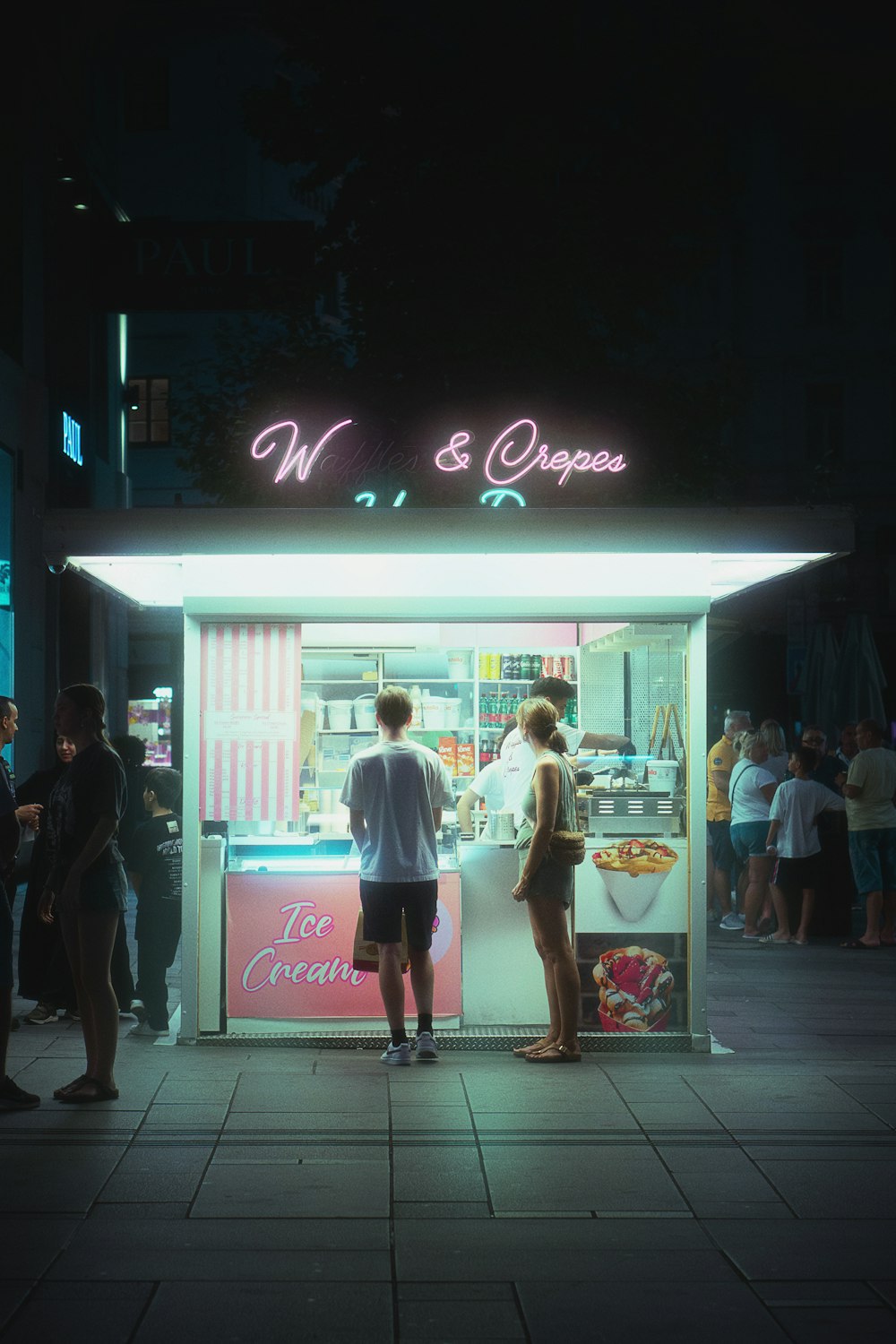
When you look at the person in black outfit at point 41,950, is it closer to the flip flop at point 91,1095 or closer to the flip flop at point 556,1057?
the flip flop at point 91,1095

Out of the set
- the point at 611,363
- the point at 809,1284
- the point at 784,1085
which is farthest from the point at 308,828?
the point at 611,363

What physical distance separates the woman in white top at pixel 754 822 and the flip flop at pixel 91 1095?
734 centimetres

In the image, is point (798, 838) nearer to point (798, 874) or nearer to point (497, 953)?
point (798, 874)

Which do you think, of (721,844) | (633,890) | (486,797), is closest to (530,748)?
(486,797)

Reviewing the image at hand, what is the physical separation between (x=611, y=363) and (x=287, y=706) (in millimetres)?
11328

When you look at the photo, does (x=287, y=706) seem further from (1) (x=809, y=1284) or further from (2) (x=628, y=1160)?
(1) (x=809, y=1284)

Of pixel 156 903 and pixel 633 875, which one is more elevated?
pixel 633 875

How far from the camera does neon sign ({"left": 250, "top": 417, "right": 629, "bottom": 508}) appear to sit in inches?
310

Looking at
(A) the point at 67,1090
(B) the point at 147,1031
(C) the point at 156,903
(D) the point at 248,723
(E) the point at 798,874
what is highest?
(D) the point at 248,723

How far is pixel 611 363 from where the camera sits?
1814cm

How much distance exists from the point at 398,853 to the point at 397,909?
300mm

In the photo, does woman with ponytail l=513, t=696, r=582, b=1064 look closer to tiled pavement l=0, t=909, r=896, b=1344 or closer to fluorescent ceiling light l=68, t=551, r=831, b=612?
tiled pavement l=0, t=909, r=896, b=1344

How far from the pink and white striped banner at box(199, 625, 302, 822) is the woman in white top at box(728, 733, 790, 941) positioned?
5957 millimetres

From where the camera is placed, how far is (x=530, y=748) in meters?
8.23
